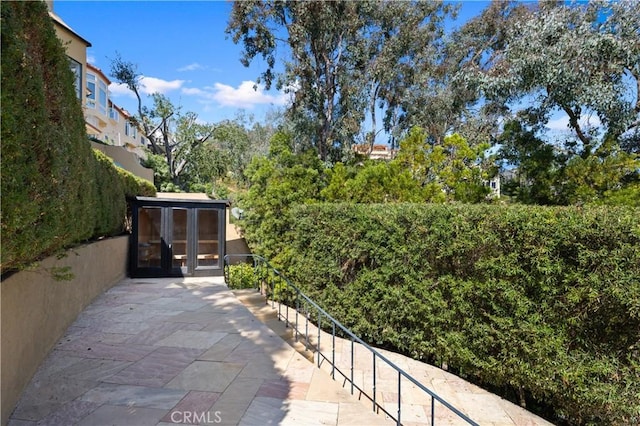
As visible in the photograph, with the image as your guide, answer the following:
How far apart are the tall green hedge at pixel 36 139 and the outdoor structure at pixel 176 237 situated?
655 cm

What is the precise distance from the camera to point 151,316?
5465 mm

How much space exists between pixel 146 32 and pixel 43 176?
320 inches

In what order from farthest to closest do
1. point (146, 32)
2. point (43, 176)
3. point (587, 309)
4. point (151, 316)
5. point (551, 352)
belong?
point (146, 32)
point (151, 316)
point (551, 352)
point (587, 309)
point (43, 176)

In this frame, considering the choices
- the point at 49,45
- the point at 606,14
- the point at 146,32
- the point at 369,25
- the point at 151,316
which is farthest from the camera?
the point at 369,25

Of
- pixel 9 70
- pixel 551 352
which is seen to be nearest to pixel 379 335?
pixel 551 352

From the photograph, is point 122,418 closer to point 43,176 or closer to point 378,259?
point 43,176

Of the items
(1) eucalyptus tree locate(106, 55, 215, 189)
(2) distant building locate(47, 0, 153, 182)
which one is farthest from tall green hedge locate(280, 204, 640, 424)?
(1) eucalyptus tree locate(106, 55, 215, 189)

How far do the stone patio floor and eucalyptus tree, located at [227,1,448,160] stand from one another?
9.14 m

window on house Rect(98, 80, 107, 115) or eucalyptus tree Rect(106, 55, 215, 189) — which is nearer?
window on house Rect(98, 80, 107, 115)

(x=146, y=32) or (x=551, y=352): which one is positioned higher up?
(x=146, y=32)

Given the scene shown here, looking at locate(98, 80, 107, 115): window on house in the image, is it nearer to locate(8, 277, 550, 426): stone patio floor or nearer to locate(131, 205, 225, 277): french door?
locate(131, 205, 225, 277): french door

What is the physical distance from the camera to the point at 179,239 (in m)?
9.77

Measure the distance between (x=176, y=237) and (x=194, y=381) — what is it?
7.08 metres

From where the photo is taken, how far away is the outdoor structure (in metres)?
9.49
